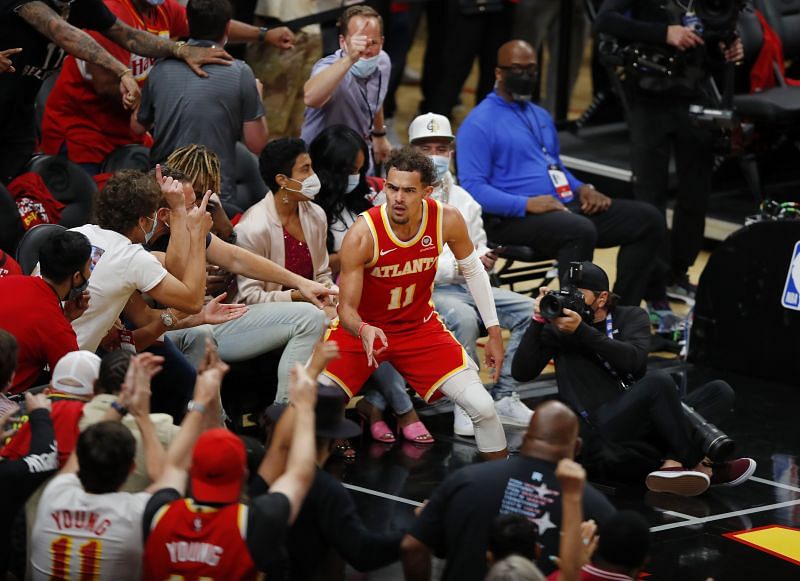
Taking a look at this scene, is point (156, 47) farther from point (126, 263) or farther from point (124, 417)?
point (124, 417)

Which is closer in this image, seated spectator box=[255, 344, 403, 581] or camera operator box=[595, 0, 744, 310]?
seated spectator box=[255, 344, 403, 581]

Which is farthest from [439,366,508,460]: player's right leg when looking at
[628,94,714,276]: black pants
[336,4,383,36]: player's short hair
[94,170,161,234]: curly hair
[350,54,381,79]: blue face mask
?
[628,94,714,276]: black pants

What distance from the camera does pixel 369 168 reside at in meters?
7.93

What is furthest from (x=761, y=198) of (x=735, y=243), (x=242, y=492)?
(x=242, y=492)

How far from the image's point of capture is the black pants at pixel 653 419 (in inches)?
246

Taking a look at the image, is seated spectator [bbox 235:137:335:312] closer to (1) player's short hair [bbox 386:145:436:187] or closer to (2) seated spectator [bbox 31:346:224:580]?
(1) player's short hair [bbox 386:145:436:187]

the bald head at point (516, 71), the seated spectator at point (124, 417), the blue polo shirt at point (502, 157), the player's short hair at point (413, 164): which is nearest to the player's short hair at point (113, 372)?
the seated spectator at point (124, 417)

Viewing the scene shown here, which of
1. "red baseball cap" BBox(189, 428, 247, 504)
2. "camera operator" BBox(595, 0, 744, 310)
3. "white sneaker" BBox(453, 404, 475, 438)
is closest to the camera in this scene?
"red baseball cap" BBox(189, 428, 247, 504)

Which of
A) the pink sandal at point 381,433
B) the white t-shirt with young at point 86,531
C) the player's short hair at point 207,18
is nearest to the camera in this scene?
the white t-shirt with young at point 86,531

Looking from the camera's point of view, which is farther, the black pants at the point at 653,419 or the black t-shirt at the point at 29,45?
the black t-shirt at the point at 29,45

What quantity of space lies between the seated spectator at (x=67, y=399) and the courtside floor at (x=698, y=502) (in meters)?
1.20

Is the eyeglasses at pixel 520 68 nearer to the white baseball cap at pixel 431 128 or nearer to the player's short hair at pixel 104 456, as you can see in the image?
the white baseball cap at pixel 431 128

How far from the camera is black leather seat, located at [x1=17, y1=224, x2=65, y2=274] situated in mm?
6281

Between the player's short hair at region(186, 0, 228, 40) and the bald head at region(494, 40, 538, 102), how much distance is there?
5.72ft
